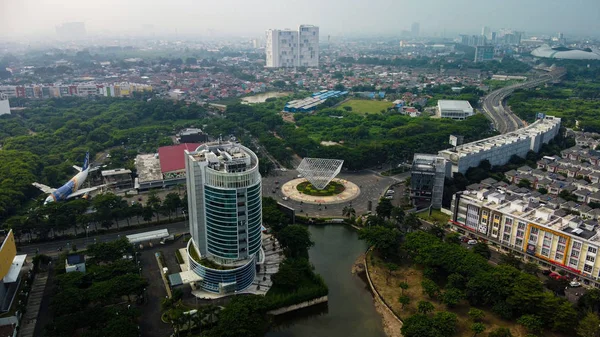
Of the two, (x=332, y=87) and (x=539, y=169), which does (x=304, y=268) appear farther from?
(x=332, y=87)

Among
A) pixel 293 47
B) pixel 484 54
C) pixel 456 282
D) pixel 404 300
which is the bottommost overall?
pixel 404 300

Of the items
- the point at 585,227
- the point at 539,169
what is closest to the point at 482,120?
the point at 539,169

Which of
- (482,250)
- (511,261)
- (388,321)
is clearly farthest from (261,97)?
(388,321)

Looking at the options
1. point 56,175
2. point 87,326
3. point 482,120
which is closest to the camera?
point 87,326

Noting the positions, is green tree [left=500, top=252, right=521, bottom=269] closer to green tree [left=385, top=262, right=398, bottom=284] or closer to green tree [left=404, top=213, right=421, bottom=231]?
green tree [left=404, top=213, right=421, bottom=231]

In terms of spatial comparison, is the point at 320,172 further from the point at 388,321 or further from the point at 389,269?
the point at 388,321

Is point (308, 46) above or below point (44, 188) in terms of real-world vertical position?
above
